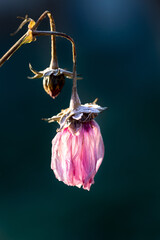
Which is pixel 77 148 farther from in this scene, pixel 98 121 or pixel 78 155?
pixel 98 121

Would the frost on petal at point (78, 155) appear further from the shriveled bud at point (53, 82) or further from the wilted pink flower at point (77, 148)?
the shriveled bud at point (53, 82)

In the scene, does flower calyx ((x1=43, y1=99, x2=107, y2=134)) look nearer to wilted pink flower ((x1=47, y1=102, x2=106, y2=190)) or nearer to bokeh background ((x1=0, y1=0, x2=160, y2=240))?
wilted pink flower ((x1=47, y1=102, x2=106, y2=190))

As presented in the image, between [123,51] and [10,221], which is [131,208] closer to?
[10,221]

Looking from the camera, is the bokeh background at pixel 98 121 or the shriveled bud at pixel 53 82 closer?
the shriveled bud at pixel 53 82

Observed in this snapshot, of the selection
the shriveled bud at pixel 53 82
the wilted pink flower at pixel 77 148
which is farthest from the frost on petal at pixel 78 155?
the shriveled bud at pixel 53 82

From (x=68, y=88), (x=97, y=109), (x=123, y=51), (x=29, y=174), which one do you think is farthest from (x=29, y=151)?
(x=97, y=109)

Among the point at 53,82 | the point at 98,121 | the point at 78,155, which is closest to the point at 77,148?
the point at 78,155
